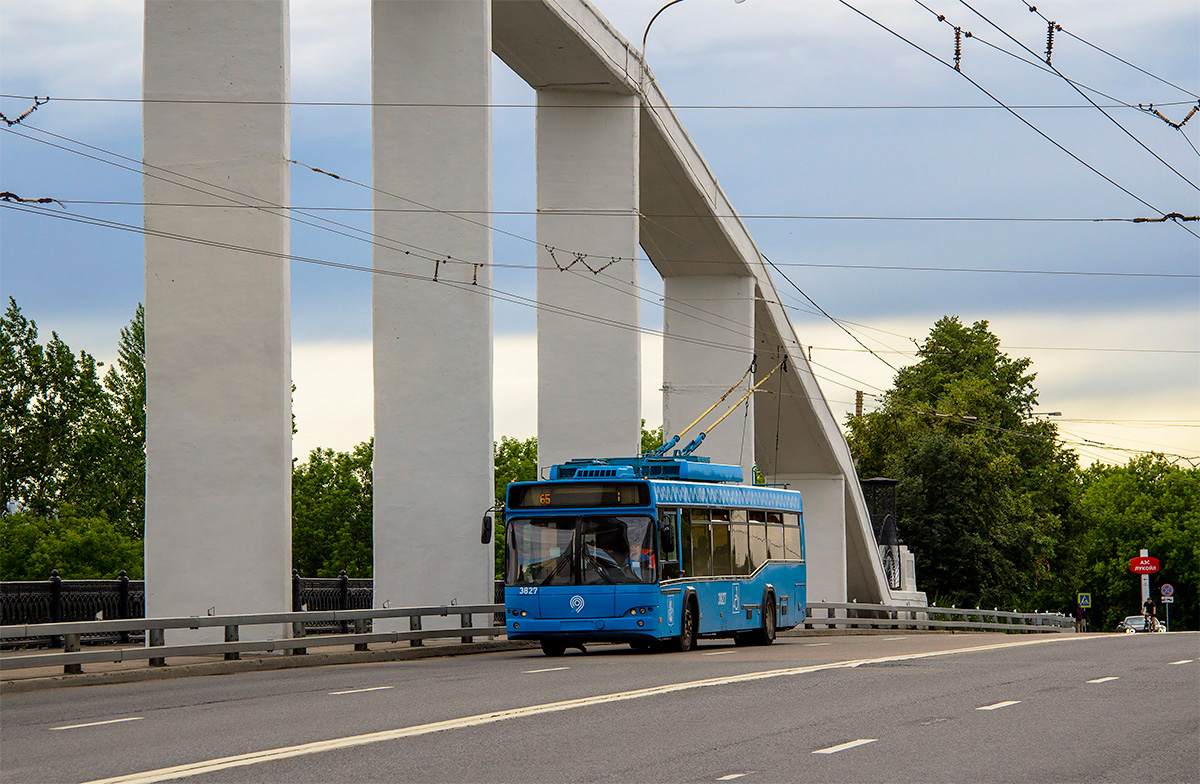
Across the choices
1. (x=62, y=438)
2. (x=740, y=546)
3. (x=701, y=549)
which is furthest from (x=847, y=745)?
(x=62, y=438)

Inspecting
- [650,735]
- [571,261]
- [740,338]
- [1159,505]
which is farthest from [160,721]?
[1159,505]

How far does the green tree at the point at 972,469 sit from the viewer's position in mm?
61594

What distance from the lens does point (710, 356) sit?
46.4 meters

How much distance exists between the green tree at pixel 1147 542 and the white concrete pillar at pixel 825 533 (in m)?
46.4

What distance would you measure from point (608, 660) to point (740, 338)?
25641mm

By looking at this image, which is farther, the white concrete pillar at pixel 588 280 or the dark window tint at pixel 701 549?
the white concrete pillar at pixel 588 280

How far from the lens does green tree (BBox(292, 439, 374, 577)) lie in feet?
291

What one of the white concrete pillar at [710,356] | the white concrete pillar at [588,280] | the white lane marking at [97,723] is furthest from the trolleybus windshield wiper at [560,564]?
the white concrete pillar at [710,356]

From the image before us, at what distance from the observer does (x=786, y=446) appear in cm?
5256

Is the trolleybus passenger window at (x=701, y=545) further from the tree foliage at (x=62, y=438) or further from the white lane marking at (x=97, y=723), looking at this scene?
the tree foliage at (x=62, y=438)

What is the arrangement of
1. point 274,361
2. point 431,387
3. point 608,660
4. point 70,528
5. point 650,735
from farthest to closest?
point 70,528 < point 431,387 < point 274,361 < point 608,660 < point 650,735

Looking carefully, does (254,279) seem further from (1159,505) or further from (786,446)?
(1159,505)

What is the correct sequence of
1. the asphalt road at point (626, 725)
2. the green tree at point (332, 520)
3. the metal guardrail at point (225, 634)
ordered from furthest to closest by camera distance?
the green tree at point (332, 520)
the metal guardrail at point (225, 634)
the asphalt road at point (626, 725)

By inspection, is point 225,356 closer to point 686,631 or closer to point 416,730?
point 686,631
